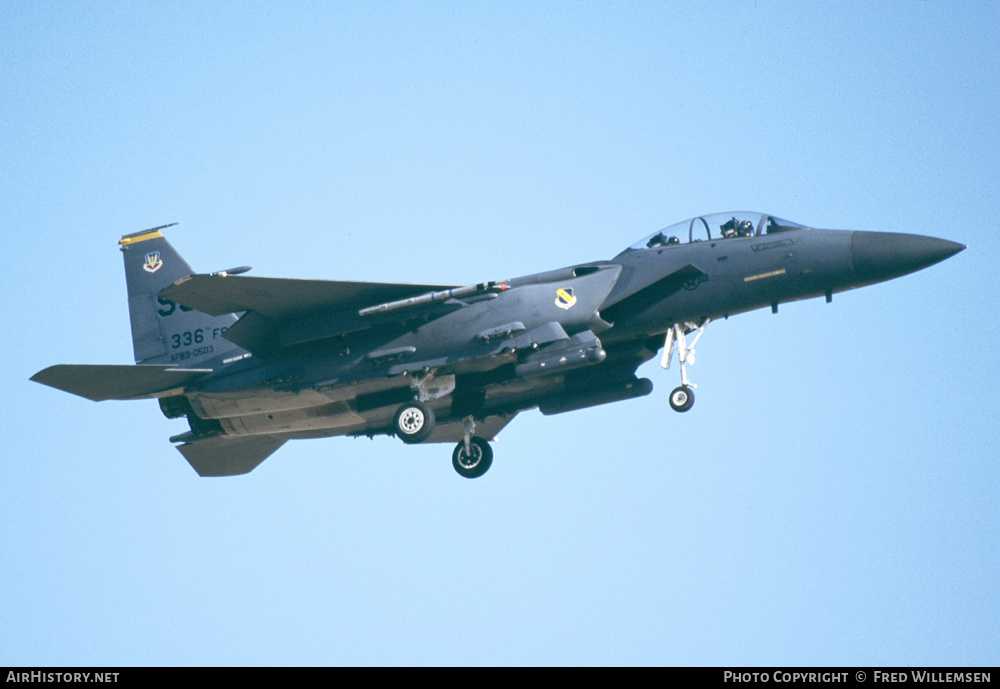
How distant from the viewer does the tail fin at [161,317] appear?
66.1ft

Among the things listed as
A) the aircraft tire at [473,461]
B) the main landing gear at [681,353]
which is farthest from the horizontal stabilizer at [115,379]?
the main landing gear at [681,353]

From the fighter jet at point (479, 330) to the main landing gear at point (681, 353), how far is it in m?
0.02

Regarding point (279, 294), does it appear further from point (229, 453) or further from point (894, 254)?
point (894, 254)

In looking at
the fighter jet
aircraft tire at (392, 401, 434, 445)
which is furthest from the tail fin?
aircraft tire at (392, 401, 434, 445)

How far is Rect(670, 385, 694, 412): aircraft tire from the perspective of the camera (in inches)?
714

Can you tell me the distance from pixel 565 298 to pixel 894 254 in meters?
4.70

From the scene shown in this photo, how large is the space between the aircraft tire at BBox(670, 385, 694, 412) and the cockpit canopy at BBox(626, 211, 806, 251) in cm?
219

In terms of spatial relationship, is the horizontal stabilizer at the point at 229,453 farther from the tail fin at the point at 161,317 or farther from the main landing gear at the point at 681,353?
the main landing gear at the point at 681,353

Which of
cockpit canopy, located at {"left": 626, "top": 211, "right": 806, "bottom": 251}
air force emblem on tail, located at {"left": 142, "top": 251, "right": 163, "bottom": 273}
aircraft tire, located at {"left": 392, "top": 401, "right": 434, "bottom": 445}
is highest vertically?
air force emblem on tail, located at {"left": 142, "top": 251, "right": 163, "bottom": 273}

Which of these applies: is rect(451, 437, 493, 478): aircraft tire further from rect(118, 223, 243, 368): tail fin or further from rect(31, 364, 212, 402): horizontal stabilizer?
rect(31, 364, 212, 402): horizontal stabilizer

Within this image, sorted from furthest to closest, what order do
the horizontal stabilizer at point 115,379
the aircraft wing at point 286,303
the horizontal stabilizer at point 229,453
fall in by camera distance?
the horizontal stabilizer at point 229,453, the horizontal stabilizer at point 115,379, the aircraft wing at point 286,303

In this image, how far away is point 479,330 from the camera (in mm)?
18219
